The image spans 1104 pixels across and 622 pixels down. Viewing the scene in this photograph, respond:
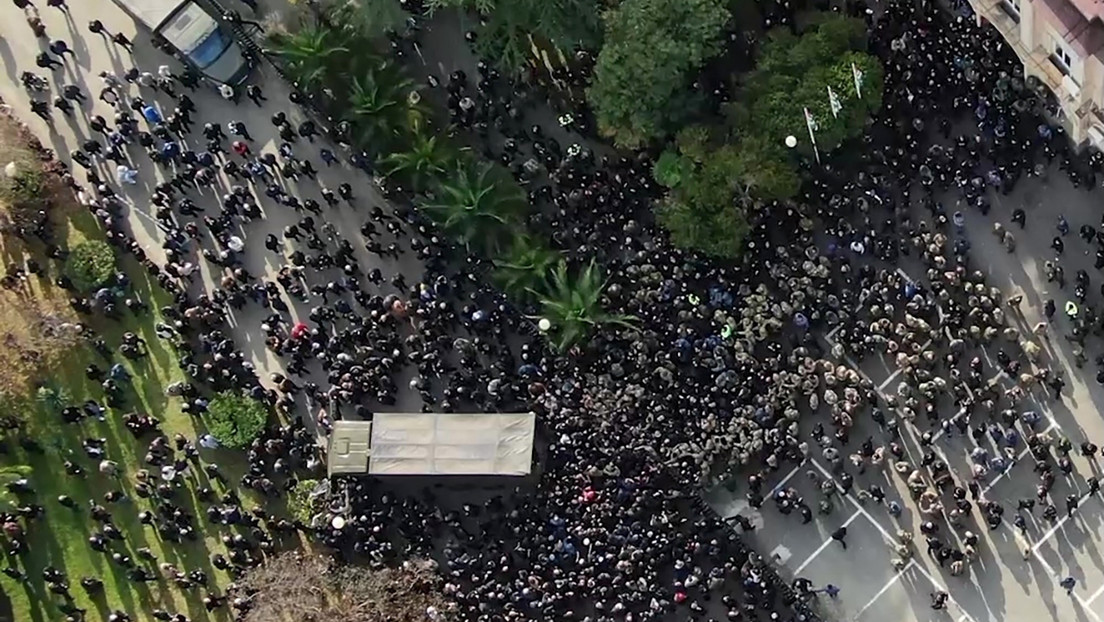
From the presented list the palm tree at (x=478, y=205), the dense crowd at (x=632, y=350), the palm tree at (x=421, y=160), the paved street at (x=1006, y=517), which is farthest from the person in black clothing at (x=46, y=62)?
the paved street at (x=1006, y=517)

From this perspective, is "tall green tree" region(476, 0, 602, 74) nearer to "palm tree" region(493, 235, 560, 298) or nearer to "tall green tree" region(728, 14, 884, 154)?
"tall green tree" region(728, 14, 884, 154)

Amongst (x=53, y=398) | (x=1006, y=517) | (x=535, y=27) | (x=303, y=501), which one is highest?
(x=535, y=27)

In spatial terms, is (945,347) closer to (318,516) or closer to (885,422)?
(885,422)

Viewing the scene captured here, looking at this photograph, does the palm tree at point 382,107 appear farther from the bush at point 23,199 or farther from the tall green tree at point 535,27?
the bush at point 23,199

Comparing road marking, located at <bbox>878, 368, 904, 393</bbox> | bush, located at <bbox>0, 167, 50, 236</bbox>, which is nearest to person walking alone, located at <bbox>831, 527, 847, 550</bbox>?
road marking, located at <bbox>878, 368, 904, 393</bbox>

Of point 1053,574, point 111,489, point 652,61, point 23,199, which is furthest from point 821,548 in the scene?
point 23,199

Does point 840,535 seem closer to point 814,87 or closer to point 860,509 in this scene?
point 860,509

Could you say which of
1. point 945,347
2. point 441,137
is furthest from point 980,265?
point 441,137
